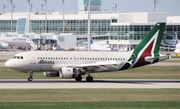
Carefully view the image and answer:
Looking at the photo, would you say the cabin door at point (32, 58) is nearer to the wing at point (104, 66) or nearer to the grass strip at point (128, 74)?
the wing at point (104, 66)

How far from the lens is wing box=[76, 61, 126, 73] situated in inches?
2518

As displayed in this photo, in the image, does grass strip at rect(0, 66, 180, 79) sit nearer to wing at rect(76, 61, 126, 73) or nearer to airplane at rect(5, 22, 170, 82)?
airplane at rect(5, 22, 170, 82)

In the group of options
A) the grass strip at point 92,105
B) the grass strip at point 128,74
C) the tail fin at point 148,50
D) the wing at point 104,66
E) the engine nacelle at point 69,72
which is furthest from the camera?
the grass strip at point 128,74

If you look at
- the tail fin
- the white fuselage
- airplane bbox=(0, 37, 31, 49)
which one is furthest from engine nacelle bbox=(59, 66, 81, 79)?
airplane bbox=(0, 37, 31, 49)

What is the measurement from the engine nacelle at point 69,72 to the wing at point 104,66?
122cm

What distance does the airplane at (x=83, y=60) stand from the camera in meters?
62.9

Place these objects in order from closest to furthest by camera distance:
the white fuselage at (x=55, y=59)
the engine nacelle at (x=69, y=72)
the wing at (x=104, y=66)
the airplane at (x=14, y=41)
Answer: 1. the engine nacelle at (x=69, y=72)
2. the white fuselage at (x=55, y=59)
3. the wing at (x=104, y=66)
4. the airplane at (x=14, y=41)

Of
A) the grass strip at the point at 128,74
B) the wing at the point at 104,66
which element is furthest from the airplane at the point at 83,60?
the grass strip at the point at 128,74

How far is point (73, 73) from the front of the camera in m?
62.8

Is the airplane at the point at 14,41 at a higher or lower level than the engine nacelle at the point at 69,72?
higher

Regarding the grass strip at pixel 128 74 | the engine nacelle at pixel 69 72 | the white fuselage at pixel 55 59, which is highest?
the white fuselage at pixel 55 59

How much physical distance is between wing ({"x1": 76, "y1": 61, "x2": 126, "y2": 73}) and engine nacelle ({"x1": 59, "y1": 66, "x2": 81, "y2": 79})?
48.2 inches

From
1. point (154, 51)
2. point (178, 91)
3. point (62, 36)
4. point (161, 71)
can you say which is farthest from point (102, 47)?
point (178, 91)

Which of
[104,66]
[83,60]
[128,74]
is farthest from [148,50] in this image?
[128,74]
